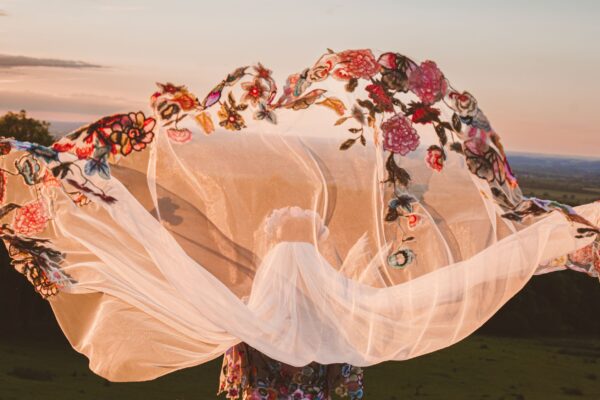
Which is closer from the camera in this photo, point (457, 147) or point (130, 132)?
point (130, 132)

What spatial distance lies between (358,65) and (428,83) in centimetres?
36

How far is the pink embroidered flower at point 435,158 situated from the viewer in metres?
5.19

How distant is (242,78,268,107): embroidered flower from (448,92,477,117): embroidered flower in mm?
926

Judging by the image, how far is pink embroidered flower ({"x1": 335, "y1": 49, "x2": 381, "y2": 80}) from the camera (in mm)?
5078

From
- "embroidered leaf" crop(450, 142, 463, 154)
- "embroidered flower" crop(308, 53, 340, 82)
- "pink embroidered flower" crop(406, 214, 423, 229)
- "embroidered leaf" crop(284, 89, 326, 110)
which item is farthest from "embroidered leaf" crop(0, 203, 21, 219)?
"embroidered leaf" crop(450, 142, 463, 154)

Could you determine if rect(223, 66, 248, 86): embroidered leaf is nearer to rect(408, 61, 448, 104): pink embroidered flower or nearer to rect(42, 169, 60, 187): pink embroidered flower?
rect(408, 61, 448, 104): pink embroidered flower

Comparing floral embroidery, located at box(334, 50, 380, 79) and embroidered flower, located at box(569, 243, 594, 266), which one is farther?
embroidered flower, located at box(569, 243, 594, 266)

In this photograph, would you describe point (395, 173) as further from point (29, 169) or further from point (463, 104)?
point (29, 169)

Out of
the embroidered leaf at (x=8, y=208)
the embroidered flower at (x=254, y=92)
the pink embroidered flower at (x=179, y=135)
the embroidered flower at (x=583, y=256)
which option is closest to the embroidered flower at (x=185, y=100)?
the pink embroidered flower at (x=179, y=135)

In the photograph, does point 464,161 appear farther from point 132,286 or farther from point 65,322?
point 65,322

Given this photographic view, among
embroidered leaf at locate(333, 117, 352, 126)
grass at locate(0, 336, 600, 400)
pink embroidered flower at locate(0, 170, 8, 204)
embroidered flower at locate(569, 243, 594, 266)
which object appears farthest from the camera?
grass at locate(0, 336, 600, 400)

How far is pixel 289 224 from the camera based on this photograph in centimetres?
516

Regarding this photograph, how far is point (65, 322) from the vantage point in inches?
207

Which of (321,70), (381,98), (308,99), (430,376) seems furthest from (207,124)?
(430,376)
